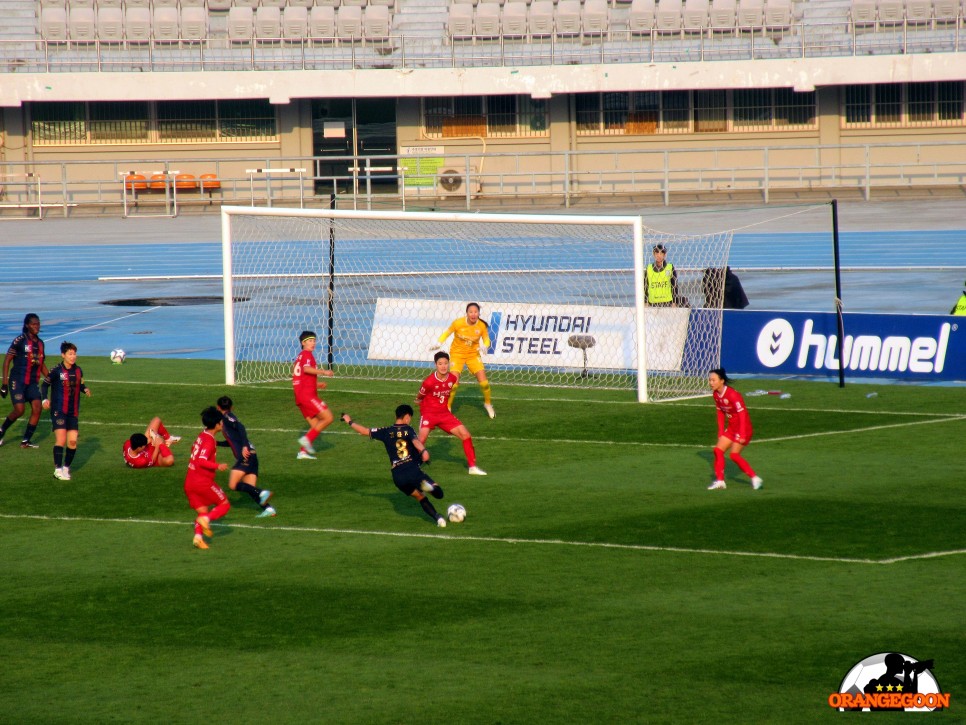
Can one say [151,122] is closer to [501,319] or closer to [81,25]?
[81,25]

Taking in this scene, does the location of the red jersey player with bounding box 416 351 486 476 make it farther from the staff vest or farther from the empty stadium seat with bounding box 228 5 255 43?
the empty stadium seat with bounding box 228 5 255 43

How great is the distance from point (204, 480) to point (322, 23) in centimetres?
3925

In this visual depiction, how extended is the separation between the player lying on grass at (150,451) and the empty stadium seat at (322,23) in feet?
116

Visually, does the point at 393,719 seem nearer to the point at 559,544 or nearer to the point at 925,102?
the point at 559,544

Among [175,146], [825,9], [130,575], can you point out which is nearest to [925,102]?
[825,9]

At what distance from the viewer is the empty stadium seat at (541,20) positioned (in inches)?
1863

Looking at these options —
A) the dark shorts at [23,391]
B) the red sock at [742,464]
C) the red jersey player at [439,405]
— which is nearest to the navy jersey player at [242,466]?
the red jersey player at [439,405]

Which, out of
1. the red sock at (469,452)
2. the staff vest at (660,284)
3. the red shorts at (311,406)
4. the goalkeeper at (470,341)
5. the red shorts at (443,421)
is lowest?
the red sock at (469,452)

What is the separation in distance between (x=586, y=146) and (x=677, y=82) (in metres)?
4.60

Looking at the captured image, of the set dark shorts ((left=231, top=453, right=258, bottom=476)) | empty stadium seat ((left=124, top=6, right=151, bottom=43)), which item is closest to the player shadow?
dark shorts ((left=231, top=453, right=258, bottom=476))

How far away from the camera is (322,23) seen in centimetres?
4822

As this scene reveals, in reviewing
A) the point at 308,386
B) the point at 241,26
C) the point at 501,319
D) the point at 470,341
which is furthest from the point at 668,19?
the point at 308,386

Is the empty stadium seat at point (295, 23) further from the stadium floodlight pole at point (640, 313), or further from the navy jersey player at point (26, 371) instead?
the navy jersey player at point (26, 371)

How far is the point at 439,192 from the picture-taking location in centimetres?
4609
